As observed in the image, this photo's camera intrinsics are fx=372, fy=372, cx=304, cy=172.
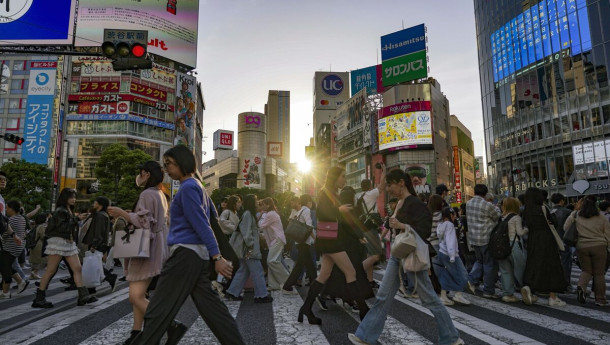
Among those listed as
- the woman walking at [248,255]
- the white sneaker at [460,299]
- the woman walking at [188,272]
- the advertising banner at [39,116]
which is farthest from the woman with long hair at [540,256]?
the advertising banner at [39,116]

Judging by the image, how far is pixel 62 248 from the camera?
216 inches

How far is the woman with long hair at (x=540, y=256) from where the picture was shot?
5.36 m

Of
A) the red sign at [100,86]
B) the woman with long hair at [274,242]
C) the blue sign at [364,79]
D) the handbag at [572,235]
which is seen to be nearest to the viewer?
the handbag at [572,235]

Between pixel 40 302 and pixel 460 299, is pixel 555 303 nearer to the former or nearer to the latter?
pixel 460 299

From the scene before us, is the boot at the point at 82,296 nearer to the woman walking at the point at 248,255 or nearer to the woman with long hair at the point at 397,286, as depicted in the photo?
the woman walking at the point at 248,255

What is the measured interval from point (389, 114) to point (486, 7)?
726 inches

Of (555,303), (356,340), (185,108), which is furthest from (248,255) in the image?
(185,108)

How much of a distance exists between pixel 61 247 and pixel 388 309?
4843mm

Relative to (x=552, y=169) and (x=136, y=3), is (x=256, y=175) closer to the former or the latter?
(x=136, y=3)

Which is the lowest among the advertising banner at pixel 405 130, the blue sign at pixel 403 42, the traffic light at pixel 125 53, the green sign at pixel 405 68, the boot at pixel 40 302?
the boot at pixel 40 302

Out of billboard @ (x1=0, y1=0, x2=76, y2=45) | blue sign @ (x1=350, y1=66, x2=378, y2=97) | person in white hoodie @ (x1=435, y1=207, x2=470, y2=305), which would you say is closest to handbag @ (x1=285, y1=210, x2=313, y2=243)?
person in white hoodie @ (x1=435, y1=207, x2=470, y2=305)

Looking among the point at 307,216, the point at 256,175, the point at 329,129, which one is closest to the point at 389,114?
the point at 329,129

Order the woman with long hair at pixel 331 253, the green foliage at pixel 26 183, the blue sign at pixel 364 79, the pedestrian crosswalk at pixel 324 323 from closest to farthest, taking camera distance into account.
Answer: the pedestrian crosswalk at pixel 324 323 → the woman with long hair at pixel 331 253 → the green foliage at pixel 26 183 → the blue sign at pixel 364 79

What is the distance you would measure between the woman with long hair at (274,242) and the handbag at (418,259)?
3.90m
